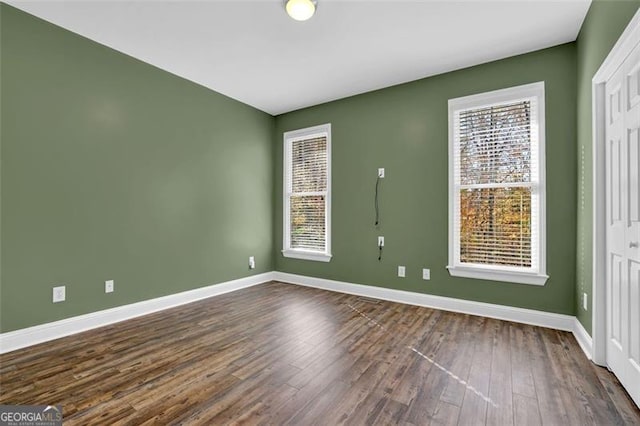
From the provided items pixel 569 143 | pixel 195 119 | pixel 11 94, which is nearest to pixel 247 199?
pixel 195 119

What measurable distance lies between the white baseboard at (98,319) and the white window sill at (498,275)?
305cm

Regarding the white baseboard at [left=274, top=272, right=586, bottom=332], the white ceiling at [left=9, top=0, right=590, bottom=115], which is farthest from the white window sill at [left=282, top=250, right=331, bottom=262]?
the white ceiling at [left=9, top=0, right=590, bottom=115]

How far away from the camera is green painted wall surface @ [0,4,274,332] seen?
2562 millimetres

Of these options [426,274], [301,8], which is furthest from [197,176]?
[426,274]

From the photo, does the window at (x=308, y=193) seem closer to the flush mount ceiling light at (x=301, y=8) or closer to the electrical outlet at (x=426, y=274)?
the electrical outlet at (x=426, y=274)

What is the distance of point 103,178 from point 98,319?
4.63 ft

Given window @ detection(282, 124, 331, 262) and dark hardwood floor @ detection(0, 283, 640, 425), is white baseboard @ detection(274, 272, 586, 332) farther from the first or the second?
window @ detection(282, 124, 331, 262)

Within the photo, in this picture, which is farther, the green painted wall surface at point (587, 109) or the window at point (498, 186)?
the window at point (498, 186)

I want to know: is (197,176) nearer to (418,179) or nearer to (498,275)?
(418,179)

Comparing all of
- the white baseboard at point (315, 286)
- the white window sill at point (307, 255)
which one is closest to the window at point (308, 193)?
the white window sill at point (307, 255)

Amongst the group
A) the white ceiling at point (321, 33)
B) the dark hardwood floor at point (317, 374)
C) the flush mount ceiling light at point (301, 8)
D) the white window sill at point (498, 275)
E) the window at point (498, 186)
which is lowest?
the dark hardwood floor at point (317, 374)

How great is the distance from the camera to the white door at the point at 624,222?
70.3 inches

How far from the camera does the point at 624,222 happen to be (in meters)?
1.92

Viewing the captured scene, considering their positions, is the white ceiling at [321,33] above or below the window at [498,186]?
above
